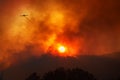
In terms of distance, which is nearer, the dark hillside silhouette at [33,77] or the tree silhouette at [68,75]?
the tree silhouette at [68,75]

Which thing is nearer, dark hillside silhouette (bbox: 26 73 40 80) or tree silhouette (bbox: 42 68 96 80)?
tree silhouette (bbox: 42 68 96 80)

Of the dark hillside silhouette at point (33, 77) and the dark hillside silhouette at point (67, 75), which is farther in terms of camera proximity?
the dark hillside silhouette at point (33, 77)

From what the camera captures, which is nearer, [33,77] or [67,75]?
[67,75]

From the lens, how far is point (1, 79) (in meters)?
65.8

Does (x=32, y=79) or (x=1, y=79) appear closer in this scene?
(x=32, y=79)

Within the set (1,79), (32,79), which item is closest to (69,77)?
(32,79)

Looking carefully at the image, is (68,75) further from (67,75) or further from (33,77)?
(33,77)

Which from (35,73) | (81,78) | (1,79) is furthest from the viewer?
(1,79)

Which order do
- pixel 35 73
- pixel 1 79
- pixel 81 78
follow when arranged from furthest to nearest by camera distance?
pixel 1 79, pixel 35 73, pixel 81 78

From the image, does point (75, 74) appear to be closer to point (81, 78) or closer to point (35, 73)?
point (81, 78)

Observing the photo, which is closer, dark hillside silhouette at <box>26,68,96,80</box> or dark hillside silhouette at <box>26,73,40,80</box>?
dark hillside silhouette at <box>26,68,96,80</box>

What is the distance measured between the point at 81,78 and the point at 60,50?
5.42m

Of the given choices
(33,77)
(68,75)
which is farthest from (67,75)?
(33,77)

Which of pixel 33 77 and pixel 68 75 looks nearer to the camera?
pixel 68 75
